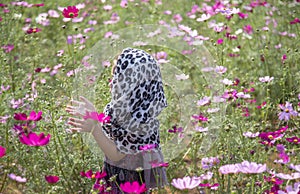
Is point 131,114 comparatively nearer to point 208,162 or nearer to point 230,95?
point 208,162

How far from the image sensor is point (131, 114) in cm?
186

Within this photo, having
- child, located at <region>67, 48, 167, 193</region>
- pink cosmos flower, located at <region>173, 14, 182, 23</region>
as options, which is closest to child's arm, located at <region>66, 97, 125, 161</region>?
child, located at <region>67, 48, 167, 193</region>

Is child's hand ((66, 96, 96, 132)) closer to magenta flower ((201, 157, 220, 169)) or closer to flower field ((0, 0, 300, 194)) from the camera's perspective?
flower field ((0, 0, 300, 194))

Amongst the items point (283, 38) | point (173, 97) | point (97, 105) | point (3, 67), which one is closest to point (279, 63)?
point (283, 38)

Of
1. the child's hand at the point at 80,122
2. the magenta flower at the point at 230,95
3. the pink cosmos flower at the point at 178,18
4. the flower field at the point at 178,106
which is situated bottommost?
the pink cosmos flower at the point at 178,18

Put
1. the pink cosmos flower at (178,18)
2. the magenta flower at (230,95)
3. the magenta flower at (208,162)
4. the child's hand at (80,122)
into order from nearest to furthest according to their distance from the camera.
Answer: the child's hand at (80,122)
the magenta flower at (208,162)
the magenta flower at (230,95)
the pink cosmos flower at (178,18)

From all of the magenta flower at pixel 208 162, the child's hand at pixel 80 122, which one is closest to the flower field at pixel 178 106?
the magenta flower at pixel 208 162

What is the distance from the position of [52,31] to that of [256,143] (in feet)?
9.04

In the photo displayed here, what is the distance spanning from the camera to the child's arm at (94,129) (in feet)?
5.90

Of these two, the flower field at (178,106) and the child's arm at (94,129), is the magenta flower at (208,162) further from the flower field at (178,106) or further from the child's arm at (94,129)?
the child's arm at (94,129)

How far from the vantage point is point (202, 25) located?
4.26 metres

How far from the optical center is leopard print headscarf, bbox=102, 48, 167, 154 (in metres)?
1.83

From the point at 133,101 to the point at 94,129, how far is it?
0.17 metres

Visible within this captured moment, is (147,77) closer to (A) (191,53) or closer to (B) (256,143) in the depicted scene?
(B) (256,143)
